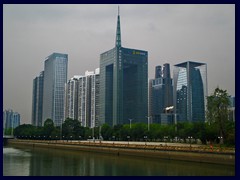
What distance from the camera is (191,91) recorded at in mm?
183750

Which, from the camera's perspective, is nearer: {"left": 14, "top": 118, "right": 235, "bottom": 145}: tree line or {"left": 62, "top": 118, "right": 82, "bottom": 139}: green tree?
{"left": 14, "top": 118, "right": 235, "bottom": 145}: tree line

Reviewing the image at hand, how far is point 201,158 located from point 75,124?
83.2 meters

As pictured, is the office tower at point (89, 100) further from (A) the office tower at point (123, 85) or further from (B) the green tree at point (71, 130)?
(B) the green tree at point (71, 130)

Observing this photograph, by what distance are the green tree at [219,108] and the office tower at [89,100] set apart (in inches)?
4961

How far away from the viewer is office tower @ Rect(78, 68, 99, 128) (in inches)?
7254

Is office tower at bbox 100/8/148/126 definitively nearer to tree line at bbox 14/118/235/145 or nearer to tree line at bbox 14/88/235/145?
tree line at bbox 14/88/235/145

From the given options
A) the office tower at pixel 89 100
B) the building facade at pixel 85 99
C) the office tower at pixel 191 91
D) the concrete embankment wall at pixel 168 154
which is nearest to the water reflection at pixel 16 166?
the concrete embankment wall at pixel 168 154

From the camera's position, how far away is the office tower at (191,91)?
586 feet

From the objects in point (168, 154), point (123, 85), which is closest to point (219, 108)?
point (168, 154)

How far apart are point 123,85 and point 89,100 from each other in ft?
86.6

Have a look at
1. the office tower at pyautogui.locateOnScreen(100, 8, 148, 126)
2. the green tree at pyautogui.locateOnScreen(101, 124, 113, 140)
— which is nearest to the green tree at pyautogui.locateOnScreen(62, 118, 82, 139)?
the green tree at pyautogui.locateOnScreen(101, 124, 113, 140)

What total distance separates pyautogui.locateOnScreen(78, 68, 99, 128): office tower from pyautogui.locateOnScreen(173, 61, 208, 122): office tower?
47633 mm
